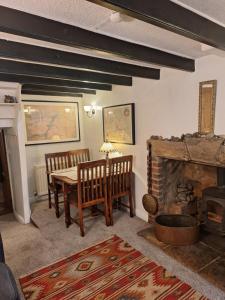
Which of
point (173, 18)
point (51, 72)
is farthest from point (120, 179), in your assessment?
point (173, 18)

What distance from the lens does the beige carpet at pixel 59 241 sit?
7.39 ft

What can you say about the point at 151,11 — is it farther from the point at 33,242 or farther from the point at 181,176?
the point at 33,242

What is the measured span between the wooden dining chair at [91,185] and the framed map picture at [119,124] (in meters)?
0.75

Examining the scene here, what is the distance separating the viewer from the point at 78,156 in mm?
4340

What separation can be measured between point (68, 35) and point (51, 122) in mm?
3027

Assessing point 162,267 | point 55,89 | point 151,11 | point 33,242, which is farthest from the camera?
point 55,89

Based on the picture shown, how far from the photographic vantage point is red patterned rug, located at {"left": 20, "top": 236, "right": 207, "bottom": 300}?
1.96 metres

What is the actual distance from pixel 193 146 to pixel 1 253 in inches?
84.8

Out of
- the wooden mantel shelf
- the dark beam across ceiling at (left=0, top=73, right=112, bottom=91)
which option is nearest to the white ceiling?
the wooden mantel shelf

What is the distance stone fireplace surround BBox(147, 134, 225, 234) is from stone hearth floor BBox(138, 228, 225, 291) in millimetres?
343

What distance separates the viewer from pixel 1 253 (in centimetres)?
182

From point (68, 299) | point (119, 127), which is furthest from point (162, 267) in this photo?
point (119, 127)

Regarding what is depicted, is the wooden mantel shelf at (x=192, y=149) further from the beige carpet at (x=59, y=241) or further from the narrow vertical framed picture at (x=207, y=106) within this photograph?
the beige carpet at (x=59, y=241)

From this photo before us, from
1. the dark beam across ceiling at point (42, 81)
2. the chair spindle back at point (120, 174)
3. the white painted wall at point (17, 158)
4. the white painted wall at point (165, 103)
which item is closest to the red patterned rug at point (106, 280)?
the chair spindle back at point (120, 174)
